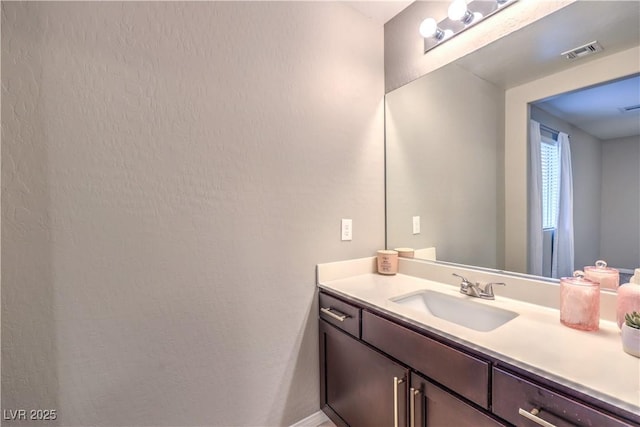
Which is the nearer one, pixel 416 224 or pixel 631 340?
pixel 631 340

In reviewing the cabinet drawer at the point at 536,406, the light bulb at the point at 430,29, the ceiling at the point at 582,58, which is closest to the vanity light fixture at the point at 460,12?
the light bulb at the point at 430,29

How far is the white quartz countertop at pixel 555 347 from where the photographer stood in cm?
62

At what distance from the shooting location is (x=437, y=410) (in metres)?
0.94

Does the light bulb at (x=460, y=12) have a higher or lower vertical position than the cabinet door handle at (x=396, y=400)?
higher

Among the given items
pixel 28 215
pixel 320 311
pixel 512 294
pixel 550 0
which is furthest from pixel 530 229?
pixel 28 215

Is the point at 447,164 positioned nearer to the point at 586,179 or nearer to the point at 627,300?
the point at 586,179

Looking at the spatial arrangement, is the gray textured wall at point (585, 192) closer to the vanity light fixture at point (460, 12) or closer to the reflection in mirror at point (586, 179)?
the reflection in mirror at point (586, 179)

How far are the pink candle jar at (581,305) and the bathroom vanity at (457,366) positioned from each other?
0.13 ft

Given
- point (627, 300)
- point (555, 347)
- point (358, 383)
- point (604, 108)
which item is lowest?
point (358, 383)

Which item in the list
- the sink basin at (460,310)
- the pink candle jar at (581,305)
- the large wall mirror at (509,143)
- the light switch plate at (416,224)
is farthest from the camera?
the light switch plate at (416,224)

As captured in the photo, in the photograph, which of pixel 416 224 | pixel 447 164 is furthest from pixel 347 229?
pixel 447 164

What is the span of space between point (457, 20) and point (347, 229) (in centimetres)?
125

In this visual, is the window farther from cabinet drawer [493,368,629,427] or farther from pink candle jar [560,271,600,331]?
cabinet drawer [493,368,629,427]

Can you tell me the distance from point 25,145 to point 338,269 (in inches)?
55.6
